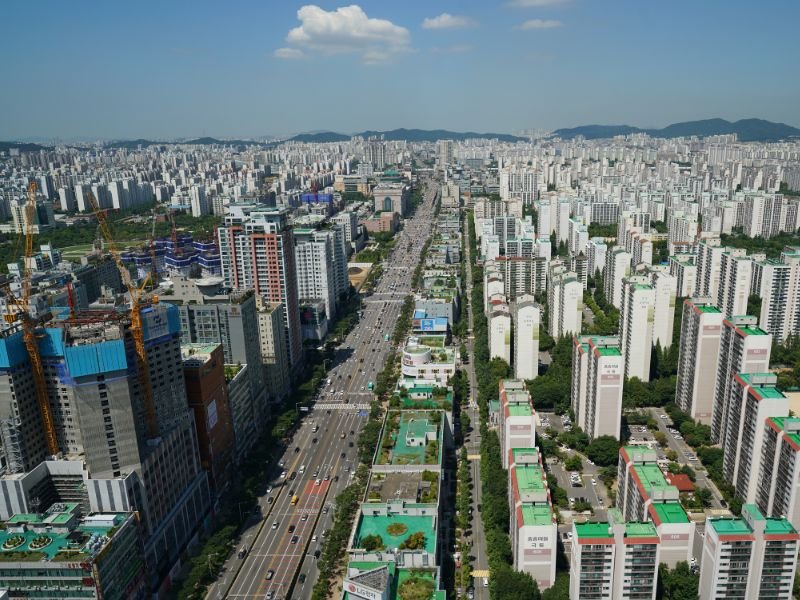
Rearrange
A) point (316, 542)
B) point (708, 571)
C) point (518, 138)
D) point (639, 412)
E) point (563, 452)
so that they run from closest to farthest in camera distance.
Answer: point (708, 571), point (316, 542), point (563, 452), point (639, 412), point (518, 138)

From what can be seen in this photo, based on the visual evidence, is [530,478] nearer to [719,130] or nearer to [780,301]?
[780,301]

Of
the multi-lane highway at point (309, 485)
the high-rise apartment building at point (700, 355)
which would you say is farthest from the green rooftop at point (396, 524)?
the high-rise apartment building at point (700, 355)

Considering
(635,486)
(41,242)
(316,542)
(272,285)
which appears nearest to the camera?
(635,486)

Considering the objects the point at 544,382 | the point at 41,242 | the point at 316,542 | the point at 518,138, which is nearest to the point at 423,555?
the point at 316,542

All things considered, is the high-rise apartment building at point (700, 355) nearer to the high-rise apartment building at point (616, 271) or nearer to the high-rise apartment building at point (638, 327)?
the high-rise apartment building at point (638, 327)

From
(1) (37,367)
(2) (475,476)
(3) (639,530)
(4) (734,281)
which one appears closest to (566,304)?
(4) (734,281)

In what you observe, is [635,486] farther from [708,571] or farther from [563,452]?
[563,452]
